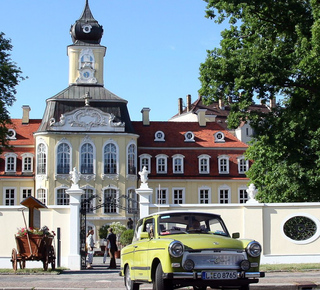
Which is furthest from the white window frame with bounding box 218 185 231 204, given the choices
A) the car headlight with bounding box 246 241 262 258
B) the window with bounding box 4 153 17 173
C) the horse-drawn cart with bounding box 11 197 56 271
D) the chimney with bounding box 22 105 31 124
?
the car headlight with bounding box 246 241 262 258

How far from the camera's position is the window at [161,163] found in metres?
63.3

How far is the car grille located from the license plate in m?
0.11

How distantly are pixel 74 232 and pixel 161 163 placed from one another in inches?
1530

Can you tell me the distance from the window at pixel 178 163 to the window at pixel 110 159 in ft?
21.2

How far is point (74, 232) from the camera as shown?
81.3 ft

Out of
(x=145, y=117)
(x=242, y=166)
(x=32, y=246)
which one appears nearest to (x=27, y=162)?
(x=145, y=117)

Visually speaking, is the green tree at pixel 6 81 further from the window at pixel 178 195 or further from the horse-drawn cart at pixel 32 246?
the window at pixel 178 195

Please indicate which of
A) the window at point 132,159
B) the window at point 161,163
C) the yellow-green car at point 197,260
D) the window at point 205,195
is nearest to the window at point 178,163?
the window at point 161,163

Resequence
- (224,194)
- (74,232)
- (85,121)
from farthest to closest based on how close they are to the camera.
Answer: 1. (224,194)
2. (85,121)
3. (74,232)

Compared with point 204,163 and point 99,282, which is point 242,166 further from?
point 99,282

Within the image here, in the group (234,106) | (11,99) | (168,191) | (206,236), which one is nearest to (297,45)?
(234,106)

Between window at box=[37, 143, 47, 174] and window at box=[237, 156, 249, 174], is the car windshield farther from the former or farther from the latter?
window at box=[237, 156, 249, 174]

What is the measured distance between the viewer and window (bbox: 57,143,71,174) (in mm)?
58406

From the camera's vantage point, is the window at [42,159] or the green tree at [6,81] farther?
the window at [42,159]
